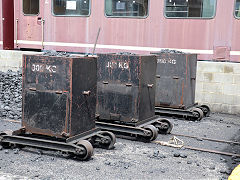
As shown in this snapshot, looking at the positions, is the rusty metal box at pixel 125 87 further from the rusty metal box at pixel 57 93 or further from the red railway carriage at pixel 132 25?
the red railway carriage at pixel 132 25

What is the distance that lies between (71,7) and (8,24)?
2.62 meters

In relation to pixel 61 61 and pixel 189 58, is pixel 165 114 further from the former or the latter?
pixel 61 61

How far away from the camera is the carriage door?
1138 cm

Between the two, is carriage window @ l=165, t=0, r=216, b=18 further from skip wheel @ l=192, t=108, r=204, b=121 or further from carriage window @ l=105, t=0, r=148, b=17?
skip wheel @ l=192, t=108, r=204, b=121

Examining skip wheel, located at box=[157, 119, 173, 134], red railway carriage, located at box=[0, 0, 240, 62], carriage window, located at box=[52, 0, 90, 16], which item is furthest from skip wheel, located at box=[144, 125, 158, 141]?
carriage window, located at box=[52, 0, 90, 16]

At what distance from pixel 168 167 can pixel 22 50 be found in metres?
8.07

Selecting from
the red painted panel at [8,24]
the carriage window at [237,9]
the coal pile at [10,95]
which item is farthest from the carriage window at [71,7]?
the carriage window at [237,9]

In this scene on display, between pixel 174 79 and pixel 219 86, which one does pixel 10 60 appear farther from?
pixel 219 86

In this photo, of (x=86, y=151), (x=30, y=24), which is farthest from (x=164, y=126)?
(x=30, y=24)

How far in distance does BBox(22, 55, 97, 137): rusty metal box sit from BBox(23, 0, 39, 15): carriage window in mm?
6281

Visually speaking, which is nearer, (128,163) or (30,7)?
(128,163)

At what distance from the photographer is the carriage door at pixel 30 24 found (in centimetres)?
1138

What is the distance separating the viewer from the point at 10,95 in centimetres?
938

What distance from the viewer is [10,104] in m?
8.83
